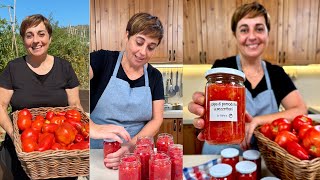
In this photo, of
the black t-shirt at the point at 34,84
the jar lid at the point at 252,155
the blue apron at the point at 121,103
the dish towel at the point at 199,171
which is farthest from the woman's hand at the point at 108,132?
the jar lid at the point at 252,155

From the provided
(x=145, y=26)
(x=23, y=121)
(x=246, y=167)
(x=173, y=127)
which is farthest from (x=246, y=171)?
(x=23, y=121)

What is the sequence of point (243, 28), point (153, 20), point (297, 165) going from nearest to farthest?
point (297, 165) < point (153, 20) < point (243, 28)

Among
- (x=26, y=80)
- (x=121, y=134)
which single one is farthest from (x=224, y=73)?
(x=26, y=80)

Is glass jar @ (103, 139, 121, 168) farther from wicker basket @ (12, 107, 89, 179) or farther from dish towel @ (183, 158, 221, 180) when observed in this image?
dish towel @ (183, 158, 221, 180)

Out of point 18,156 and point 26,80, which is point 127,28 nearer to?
point 26,80

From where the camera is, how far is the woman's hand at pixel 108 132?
90 centimetres

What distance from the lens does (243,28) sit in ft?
3.65

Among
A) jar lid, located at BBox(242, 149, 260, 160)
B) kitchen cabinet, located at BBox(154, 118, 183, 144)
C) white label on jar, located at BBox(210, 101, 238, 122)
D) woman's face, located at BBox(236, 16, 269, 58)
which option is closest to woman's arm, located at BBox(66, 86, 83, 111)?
kitchen cabinet, located at BBox(154, 118, 183, 144)

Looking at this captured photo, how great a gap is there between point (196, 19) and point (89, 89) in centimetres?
48

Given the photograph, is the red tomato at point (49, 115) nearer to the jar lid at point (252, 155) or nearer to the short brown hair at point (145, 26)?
the short brown hair at point (145, 26)

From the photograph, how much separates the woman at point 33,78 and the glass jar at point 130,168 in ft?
0.70

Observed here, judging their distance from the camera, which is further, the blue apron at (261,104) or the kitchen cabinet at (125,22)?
the blue apron at (261,104)

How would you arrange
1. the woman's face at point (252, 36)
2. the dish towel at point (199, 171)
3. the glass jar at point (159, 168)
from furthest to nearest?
the woman's face at point (252, 36) → the dish towel at point (199, 171) → the glass jar at point (159, 168)

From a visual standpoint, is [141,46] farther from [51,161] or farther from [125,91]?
[51,161]
